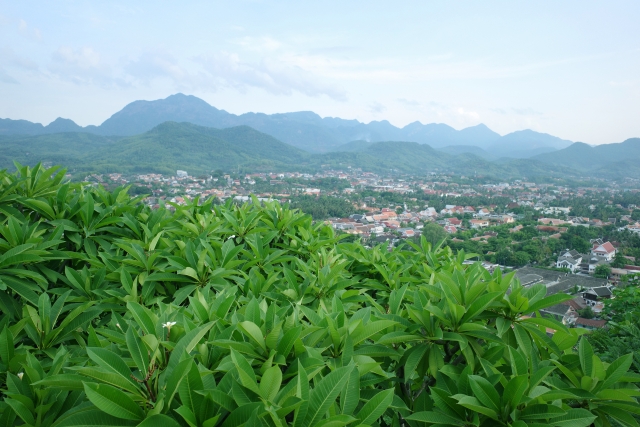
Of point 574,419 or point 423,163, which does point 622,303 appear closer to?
point 574,419

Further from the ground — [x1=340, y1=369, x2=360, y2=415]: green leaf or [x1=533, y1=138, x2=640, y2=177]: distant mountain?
[x1=533, y1=138, x2=640, y2=177]: distant mountain

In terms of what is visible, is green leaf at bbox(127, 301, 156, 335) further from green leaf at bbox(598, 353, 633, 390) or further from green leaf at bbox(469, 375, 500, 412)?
green leaf at bbox(598, 353, 633, 390)

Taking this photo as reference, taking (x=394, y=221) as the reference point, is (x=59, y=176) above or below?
above

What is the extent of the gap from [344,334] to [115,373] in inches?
24.4

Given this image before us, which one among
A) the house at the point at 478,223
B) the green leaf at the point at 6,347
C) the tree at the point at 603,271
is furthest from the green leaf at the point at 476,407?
the house at the point at 478,223

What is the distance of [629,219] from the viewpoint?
32000mm

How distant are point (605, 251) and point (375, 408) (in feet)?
86.1

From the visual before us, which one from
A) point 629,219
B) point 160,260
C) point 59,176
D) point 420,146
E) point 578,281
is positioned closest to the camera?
point 160,260

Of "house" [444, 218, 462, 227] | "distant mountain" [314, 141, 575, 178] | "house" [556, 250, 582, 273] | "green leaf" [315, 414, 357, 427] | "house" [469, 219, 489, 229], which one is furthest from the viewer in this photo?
"distant mountain" [314, 141, 575, 178]

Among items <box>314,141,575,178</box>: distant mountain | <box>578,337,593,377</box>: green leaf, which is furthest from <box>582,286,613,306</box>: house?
<box>314,141,575,178</box>: distant mountain

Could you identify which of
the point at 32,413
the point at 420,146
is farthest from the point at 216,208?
the point at 420,146

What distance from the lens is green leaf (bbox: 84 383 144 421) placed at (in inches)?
31.9

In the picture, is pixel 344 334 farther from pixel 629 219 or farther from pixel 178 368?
pixel 629 219

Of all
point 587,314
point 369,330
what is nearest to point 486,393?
→ point 369,330
